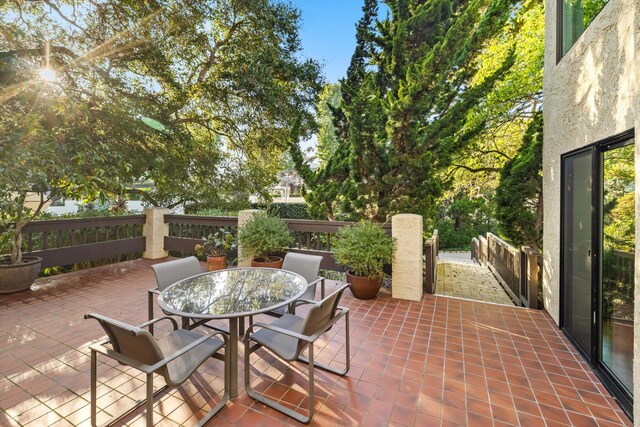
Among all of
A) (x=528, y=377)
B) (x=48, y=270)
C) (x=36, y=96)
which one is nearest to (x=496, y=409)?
(x=528, y=377)

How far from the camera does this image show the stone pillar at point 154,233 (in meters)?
6.81

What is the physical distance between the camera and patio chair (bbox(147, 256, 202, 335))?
2891mm

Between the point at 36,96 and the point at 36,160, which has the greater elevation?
the point at 36,96

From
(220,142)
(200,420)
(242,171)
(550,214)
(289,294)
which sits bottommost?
(200,420)

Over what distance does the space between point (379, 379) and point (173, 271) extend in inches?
89.0

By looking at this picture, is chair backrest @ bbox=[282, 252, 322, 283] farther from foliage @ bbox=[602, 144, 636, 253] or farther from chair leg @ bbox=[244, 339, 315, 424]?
foliage @ bbox=[602, 144, 636, 253]

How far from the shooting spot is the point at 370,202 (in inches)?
233

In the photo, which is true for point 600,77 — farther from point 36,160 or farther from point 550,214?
point 36,160

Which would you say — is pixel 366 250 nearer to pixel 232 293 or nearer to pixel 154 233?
pixel 232 293

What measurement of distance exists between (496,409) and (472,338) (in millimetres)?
1158

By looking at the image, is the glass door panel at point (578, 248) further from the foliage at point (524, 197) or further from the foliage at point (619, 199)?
the foliage at point (524, 197)

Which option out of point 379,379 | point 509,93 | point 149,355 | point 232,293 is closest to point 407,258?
point 379,379

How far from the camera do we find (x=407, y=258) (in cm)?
448

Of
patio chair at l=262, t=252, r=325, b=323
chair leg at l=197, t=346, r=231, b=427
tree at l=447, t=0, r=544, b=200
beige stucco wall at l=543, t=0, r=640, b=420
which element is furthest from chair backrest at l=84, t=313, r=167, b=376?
tree at l=447, t=0, r=544, b=200
